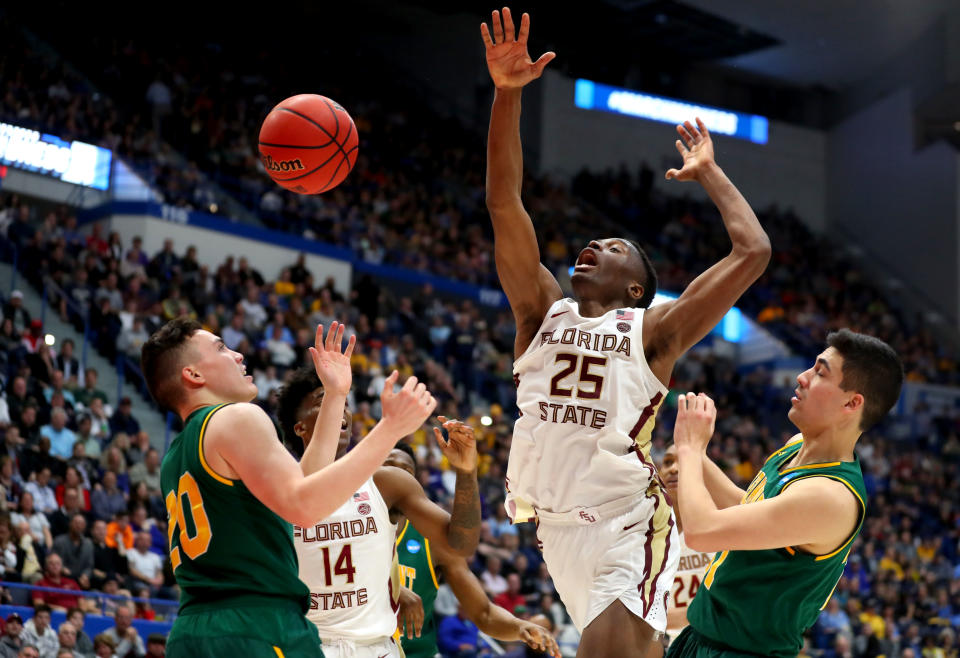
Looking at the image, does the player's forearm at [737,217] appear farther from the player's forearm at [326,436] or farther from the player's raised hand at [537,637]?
the player's raised hand at [537,637]

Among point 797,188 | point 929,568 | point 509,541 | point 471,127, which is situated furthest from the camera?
point 797,188

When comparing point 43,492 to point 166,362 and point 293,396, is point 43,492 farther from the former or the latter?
point 166,362

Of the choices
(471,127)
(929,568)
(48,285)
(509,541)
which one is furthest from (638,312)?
(471,127)

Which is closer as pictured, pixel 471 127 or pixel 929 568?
pixel 929 568

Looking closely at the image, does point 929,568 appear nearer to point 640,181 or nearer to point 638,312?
point 640,181

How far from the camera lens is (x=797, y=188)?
31547 mm

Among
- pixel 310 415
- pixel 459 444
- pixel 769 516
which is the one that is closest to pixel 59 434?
pixel 310 415

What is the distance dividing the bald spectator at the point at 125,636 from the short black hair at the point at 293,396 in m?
4.43

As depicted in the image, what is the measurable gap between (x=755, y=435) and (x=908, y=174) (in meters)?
11.3

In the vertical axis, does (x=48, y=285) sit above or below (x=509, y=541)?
above

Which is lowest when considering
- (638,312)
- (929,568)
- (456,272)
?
(929,568)

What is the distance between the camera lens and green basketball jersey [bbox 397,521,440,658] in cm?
641

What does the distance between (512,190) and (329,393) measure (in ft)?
4.27

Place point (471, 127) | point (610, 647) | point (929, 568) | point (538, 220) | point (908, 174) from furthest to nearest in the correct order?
1. point (908, 174)
2. point (471, 127)
3. point (538, 220)
4. point (929, 568)
5. point (610, 647)
